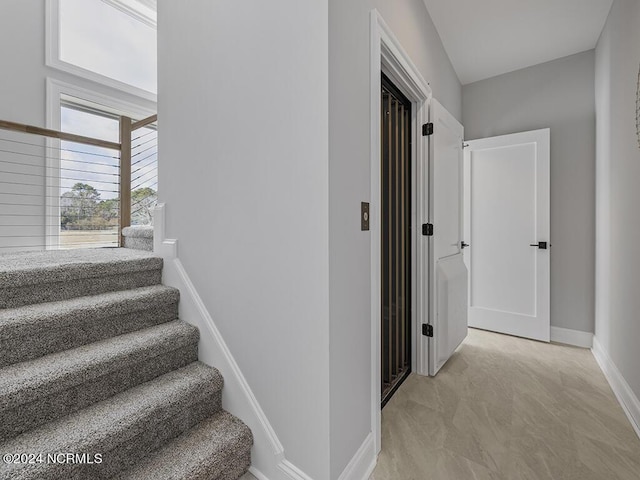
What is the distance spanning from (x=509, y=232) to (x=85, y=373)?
3.44m

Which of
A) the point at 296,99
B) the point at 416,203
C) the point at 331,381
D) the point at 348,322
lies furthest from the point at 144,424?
the point at 416,203

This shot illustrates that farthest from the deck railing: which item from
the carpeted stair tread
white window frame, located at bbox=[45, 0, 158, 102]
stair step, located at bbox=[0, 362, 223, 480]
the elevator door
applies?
the elevator door

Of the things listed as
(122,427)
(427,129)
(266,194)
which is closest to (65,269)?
(122,427)

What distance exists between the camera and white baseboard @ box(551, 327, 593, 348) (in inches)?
110

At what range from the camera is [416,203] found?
224 centimetres

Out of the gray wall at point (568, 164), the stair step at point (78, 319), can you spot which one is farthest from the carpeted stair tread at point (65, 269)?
the gray wall at point (568, 164)

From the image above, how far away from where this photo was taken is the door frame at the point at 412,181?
1.41m

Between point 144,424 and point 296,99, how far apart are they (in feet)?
4.54

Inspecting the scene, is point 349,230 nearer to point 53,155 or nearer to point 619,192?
point 619,192

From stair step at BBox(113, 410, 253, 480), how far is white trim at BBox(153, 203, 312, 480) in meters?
0.06

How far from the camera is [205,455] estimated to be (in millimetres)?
1205

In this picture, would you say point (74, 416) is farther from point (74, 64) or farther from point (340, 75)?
point (74, 64)

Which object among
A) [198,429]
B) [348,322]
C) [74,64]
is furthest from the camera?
[74,64]

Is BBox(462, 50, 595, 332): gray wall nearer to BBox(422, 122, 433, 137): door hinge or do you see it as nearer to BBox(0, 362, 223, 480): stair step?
BBox(422, 122, 433, 137): door hinge
